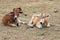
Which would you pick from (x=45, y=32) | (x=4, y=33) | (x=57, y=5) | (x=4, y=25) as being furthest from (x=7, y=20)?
(x=57, y=5)

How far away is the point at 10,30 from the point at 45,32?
1089 millimetres

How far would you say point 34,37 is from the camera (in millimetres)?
6922

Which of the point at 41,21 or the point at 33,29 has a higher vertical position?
the point at 41,21

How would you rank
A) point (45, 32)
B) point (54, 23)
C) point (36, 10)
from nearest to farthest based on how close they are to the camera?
point (45, 32) < point (54, 23) < point (36, 10)

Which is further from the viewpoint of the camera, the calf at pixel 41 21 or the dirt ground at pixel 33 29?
the calf at pixel 41 21

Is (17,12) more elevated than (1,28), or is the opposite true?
(17,12)

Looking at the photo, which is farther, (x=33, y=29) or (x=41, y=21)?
(x=41, y=21)

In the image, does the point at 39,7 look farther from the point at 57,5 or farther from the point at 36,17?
the point at 36,17

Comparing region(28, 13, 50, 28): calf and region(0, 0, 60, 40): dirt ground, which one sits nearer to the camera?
region(0, 0, 60, 40): dirt ground

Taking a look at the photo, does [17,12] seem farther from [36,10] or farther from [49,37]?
[36,10]

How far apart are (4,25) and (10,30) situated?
0.67 metres

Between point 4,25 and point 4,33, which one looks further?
point 4,25

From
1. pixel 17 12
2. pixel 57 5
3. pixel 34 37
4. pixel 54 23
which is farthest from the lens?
pixel 57 5

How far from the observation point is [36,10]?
36.2ft
